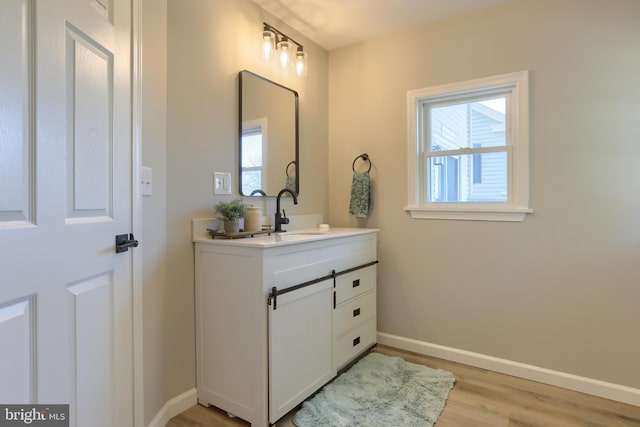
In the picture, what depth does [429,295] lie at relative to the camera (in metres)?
2.54

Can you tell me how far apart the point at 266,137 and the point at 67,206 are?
1414 mm

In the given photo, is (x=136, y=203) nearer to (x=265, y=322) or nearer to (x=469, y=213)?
(x=265, y=322)

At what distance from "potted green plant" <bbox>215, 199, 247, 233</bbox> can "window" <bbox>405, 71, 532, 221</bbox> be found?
4.35 ft

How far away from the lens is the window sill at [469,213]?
87.0 inches

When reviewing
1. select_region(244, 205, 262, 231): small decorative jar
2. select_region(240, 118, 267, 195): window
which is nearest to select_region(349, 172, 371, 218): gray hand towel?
select_region(240, 118, 267, 195): window

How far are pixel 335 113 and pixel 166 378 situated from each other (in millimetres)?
2297

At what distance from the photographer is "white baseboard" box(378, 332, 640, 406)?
1.93m

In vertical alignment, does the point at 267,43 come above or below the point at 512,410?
above

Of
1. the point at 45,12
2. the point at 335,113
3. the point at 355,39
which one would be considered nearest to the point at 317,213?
the point at 335,113

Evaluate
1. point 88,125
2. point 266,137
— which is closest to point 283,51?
point 266,137

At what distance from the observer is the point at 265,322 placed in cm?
161

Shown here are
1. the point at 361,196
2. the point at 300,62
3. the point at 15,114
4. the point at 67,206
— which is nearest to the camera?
the point at 15,114

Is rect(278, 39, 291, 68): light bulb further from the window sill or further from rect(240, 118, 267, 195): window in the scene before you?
the window sill

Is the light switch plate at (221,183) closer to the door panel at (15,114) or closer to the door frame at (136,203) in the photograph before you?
the door frame at (136,203)
